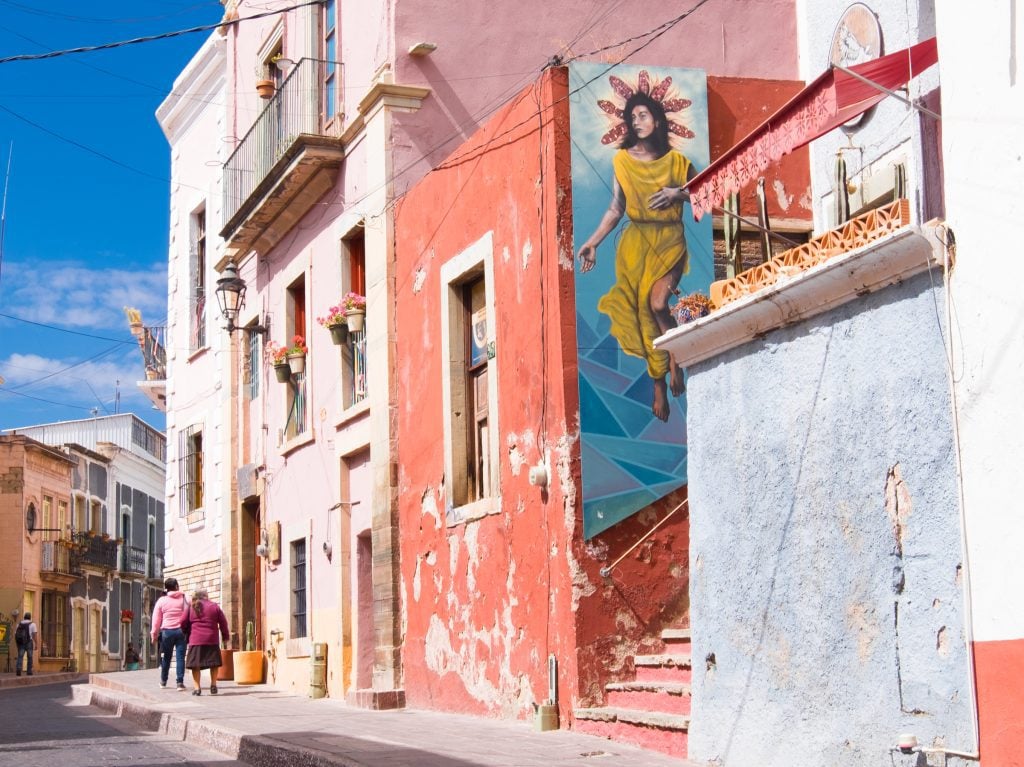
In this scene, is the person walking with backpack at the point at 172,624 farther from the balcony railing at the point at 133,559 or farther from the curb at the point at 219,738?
the balcony railing at the point at 133,559

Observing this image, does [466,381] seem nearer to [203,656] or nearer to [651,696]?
[651,696]

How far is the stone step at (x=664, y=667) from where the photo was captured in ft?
34.3

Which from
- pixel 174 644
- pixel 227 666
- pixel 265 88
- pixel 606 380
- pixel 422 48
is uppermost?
pixel 265 88

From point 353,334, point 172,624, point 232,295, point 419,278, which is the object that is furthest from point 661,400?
point 232,295

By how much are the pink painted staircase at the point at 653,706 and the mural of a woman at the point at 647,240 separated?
2.07 m

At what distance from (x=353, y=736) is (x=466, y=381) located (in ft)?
12.8

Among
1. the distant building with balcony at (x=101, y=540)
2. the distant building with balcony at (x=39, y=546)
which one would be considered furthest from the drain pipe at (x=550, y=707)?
the distant building with balcony at (x=101, y=540)

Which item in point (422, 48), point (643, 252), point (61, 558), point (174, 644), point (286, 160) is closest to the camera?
point (643, 252)

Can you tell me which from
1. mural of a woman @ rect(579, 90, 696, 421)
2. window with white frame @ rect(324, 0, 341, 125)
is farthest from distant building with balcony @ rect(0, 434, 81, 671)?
mural of a woman @ rect(579, 90, 696, 421)

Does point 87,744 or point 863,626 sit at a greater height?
point 863,626

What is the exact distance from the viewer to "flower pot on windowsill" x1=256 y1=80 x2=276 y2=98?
20.2m

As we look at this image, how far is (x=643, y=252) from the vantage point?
40.7ft

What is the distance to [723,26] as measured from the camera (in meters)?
16.6

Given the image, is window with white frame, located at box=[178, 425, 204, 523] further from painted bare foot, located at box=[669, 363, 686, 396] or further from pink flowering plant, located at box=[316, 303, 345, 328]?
painted bare foot, located at box=[669, 363, 686, 396]
